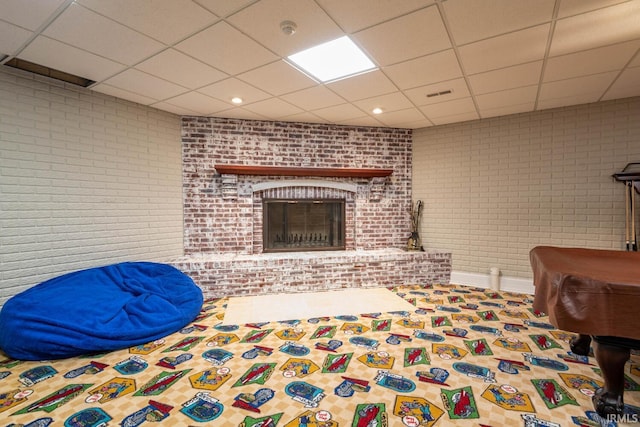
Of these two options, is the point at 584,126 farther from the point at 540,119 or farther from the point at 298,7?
the point at 298,7

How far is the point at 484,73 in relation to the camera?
108 inches

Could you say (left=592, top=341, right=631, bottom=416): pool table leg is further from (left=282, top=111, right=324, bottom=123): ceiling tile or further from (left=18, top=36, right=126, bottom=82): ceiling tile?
(left=18, top=36, right=126, bottom=82): ceiling tile

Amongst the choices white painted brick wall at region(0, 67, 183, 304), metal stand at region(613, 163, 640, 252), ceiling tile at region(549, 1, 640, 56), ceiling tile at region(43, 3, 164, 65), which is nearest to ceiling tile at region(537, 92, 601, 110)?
metal stand at region(613, 163, 640, 252)

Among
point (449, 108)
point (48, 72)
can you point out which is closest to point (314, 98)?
point (449, 108)

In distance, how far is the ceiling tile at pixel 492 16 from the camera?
1795 mm

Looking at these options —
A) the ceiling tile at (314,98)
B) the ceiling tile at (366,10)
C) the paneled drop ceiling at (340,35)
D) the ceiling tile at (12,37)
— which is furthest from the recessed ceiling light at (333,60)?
the ceiling tile at (12,37)

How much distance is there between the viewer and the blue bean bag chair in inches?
86.3

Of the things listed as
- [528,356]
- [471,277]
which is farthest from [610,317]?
[471,277]

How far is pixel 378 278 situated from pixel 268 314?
1.73m

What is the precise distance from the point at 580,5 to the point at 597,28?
1.36 feet

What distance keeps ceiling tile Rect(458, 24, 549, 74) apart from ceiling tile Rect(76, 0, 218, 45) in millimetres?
1958

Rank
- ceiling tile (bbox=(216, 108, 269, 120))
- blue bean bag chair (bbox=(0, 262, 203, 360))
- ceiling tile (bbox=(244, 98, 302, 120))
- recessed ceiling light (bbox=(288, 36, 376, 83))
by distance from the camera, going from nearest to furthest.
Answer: blue bean bag chair (bbox=(0, 262, 203, 360)), recessed ceiling light (bbox=(288, 36, 376, 83)), ceiling tile (bbox=(244, 98, 302, 120)), ceiling tile (bbox=(216, 108, 269, 120))

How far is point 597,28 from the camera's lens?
2.05m

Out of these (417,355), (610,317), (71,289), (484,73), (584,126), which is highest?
(484,73)
